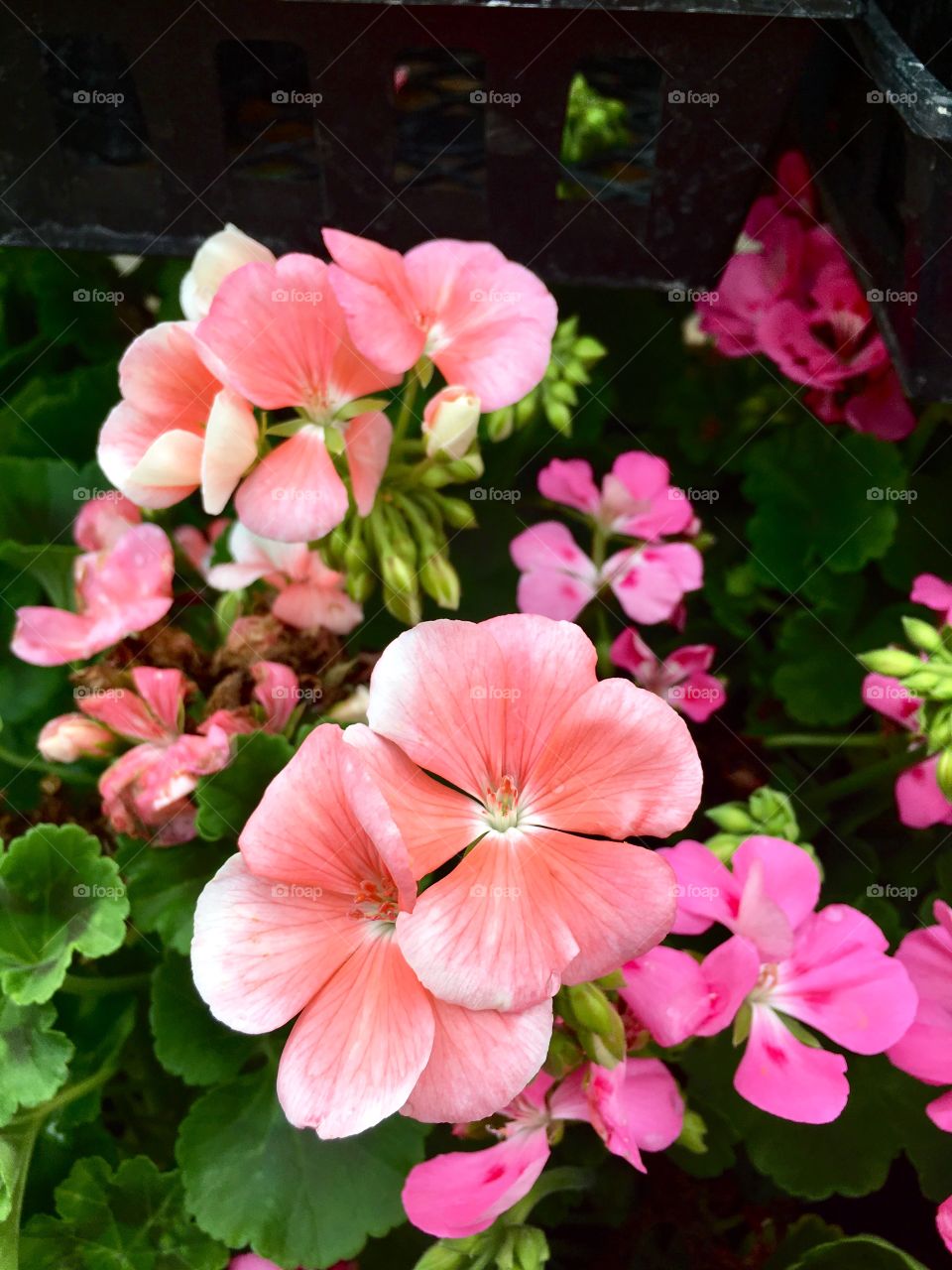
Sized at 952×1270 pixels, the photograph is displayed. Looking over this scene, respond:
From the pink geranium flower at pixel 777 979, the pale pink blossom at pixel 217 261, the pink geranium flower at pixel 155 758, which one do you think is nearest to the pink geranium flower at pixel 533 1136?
the pink geranium flower at pixel 777 979

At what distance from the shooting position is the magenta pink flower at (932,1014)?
63cm

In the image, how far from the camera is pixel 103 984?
30.9 inches

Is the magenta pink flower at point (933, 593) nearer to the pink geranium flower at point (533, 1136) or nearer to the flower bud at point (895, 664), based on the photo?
the flower bud at point (895, 664)

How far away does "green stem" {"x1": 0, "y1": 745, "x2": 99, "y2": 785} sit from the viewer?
827 millimetres

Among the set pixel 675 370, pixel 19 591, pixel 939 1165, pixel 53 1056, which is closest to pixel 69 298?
pixel 19 591

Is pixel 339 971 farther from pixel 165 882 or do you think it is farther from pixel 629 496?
pixel 629 496

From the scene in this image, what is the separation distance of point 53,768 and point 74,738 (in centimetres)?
11

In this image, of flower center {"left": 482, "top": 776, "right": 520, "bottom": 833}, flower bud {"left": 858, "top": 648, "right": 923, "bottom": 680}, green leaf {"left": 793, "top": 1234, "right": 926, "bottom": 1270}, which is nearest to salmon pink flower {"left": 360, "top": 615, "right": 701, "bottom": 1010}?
flower center {"left": 482, "top": 776, "right": 520, "bottom": 833}

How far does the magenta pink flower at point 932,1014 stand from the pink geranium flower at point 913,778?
0.10 m

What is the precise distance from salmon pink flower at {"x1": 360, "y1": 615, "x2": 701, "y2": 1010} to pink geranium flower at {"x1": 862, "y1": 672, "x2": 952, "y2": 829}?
0.29m

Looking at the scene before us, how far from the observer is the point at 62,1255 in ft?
2.37

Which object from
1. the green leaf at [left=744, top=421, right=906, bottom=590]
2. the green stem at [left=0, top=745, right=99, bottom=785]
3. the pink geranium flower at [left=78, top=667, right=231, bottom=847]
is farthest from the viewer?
the green leaf at [left=744, top=421, right=906, bottom=590]

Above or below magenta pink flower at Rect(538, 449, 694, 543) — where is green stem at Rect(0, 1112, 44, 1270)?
below

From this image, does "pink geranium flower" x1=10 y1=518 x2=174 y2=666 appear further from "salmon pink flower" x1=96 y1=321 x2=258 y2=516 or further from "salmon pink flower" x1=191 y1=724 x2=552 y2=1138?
"salmon pink flower" x1=191 y1=724 x2=552 y2=1138
